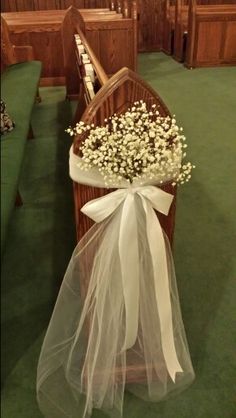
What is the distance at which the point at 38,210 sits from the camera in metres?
2.27

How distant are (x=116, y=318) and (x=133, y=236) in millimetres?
257

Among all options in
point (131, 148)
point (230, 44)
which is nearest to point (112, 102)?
point (131, 148)

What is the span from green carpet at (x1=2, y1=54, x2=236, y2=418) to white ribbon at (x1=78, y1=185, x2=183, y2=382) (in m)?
0.26

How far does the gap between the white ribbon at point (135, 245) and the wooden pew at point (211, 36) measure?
4.41m

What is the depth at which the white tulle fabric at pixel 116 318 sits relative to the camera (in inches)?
41.8

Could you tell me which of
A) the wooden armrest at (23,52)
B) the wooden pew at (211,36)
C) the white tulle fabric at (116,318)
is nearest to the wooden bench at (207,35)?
the wooden pew at (211,36)

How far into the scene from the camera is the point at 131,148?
94 centimetres

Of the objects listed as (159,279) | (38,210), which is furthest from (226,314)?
(38,210)

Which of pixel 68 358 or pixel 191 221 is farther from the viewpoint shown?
pixel 191 221

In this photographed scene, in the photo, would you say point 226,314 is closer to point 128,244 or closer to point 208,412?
point 208,412

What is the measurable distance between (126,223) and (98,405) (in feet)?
1.90

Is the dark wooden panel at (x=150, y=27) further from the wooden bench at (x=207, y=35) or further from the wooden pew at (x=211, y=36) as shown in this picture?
the wooden pew at (x=211, y=36)

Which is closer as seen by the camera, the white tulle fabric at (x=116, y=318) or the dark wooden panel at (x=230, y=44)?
the white tulle fabric at (x=116, y=318)

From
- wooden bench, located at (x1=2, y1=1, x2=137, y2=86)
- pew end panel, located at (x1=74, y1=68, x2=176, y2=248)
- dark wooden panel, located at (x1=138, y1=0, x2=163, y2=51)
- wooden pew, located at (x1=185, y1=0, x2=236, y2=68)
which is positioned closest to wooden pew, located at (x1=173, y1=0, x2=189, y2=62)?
wooden pew, located at (x1=185, y1=0, x2=236, y2=68)
